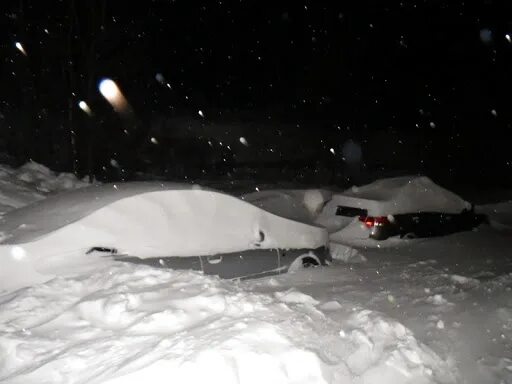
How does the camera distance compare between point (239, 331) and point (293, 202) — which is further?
point (293, 202)

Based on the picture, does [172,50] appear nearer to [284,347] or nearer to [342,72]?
[342,72]

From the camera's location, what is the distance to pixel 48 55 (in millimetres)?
16859

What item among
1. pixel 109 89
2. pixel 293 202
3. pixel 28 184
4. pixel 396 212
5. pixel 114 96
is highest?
pixel 109 89

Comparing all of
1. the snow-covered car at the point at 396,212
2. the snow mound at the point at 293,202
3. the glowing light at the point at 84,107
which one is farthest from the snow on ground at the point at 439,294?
the glowing light at the point at 84,107

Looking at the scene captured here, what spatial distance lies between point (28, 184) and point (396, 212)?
8.51m

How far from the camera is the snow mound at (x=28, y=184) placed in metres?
7.73

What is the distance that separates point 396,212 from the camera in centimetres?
830

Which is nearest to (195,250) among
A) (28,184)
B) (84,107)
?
(28,184)

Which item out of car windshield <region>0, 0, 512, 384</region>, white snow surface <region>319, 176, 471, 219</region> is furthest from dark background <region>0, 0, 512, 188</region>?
white snow surface <region>319, 176, 471, 219</region>

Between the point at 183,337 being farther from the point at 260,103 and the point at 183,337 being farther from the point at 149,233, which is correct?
the point at 260,103

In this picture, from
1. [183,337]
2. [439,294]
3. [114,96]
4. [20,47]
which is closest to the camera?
[183,337]

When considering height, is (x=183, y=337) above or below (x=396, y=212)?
below

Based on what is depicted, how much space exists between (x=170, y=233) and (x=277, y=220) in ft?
5.27

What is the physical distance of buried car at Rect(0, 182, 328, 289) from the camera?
13.1 ft
